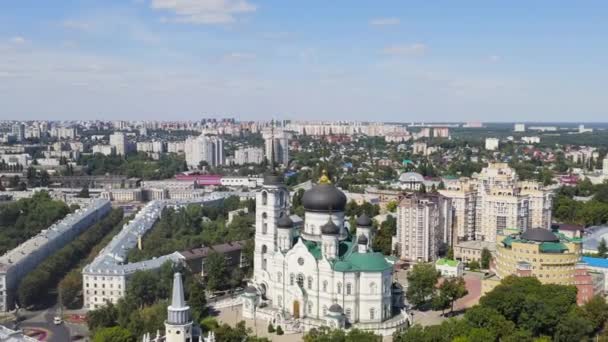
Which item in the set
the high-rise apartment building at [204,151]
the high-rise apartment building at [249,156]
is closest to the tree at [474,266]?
the high-rise apartment building at [249,156]

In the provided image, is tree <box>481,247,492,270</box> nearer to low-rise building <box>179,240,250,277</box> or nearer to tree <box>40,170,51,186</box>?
low-rise building <box>179,240,250,277</box>

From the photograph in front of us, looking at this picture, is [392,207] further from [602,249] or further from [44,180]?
[44,180]

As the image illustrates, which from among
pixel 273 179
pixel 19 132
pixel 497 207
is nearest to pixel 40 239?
pixel 273 179

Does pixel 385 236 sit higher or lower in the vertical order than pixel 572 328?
higher

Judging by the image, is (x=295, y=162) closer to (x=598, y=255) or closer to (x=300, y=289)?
(x=598, y=255)

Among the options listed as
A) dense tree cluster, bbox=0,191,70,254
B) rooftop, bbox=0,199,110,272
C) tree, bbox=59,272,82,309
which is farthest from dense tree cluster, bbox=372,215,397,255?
dense tree cluster, bbox=0,191,70,254
